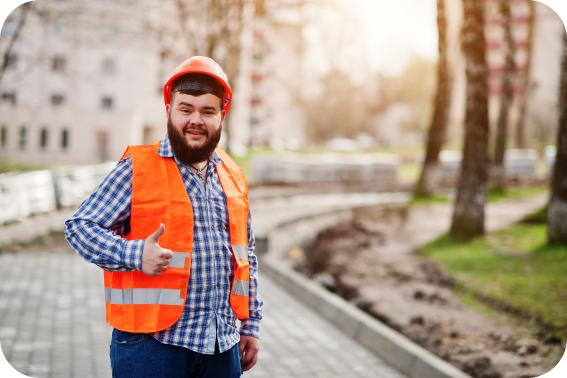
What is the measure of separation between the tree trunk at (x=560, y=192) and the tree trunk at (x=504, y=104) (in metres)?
8.98

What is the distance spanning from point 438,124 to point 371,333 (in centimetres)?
1190

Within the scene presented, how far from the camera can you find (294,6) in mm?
21531

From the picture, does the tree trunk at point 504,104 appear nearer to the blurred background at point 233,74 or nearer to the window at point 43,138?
the blurred background at point 233,74

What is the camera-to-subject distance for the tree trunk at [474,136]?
34.0 ft

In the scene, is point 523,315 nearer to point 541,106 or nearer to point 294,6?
point 294,6

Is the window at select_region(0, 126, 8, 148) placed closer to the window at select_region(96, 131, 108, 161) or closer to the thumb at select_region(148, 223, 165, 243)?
the thumb at select_region(148, 223, 165, 243)

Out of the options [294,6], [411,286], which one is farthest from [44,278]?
[294,6]

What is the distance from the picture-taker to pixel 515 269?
797 centimetres

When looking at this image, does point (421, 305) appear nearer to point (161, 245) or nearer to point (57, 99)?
point (161, 245)

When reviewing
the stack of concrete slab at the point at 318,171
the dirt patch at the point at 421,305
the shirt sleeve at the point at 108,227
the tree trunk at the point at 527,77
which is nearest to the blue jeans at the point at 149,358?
the shirt sleeve at the point at 108,227

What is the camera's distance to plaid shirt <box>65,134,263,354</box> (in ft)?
7.31

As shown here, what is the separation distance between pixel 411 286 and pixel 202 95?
589 centimetres

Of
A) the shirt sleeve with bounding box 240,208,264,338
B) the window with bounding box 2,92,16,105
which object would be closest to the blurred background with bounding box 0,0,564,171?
the window with bounding box 2,92,16,105

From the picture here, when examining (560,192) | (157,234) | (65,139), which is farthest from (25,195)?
(65,139)
